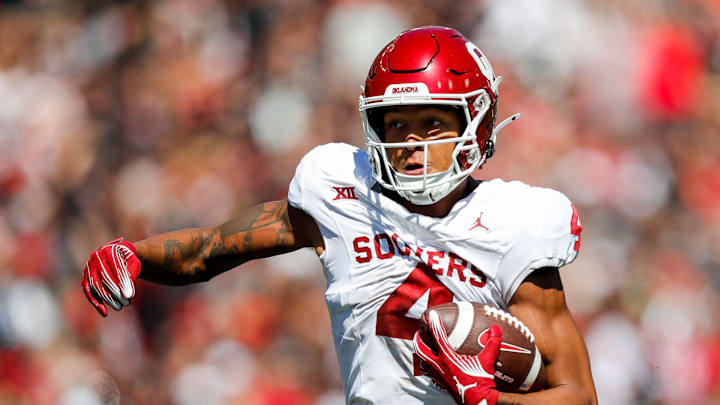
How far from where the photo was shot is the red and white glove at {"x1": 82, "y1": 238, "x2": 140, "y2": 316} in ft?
6.63

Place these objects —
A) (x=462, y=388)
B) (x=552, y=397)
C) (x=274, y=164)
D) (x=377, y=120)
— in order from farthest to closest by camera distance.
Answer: (x=274, y=164)
(x=377, y=120)
(x=552, y=397)
(x=462, y=388)

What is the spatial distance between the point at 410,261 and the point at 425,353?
30cm

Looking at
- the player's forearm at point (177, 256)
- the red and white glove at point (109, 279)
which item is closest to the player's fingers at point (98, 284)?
the red and white glove at point (109, 279)

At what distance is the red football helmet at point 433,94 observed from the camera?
1.95 m

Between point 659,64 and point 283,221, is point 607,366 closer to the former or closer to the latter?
point 659,64

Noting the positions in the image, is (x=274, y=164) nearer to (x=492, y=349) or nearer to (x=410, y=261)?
(x=410, y=261)

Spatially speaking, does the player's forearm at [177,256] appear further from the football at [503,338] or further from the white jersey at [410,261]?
the football at [503,338]

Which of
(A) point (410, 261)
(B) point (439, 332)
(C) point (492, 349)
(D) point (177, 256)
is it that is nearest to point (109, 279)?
(D) point (177, 256)

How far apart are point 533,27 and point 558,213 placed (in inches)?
72.3

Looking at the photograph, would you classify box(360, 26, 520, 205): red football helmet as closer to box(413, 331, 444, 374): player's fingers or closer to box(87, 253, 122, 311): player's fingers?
box(413, 331, 444, 374): player's fingers

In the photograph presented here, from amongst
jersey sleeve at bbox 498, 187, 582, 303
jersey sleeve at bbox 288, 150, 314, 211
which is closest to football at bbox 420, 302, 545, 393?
jersey sleeve at bbox 498, 187, 582, 303

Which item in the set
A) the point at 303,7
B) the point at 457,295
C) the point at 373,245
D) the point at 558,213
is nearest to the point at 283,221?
the point at 373,245

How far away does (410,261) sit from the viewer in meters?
1.99

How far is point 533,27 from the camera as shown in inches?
141
